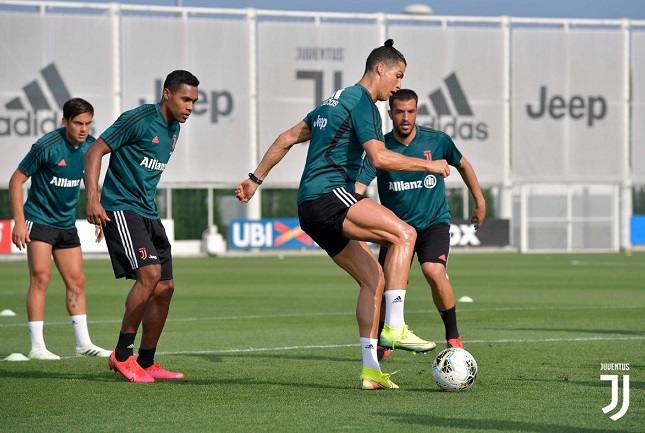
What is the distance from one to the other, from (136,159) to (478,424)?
3667 millimetres

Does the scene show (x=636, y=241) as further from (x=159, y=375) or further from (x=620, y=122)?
(x=159, y=375)

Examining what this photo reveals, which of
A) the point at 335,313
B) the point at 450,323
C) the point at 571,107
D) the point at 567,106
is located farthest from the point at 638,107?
the point at 450,323

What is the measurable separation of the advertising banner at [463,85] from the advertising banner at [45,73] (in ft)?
37.3

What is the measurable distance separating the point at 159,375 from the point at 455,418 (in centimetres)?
299

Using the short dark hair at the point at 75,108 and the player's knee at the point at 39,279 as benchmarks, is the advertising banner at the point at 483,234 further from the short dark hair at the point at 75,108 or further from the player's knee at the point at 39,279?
the short dark hair at the point at 75,108

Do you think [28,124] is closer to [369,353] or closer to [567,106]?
[567,106]

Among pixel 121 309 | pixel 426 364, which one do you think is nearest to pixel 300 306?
pixel 121 309

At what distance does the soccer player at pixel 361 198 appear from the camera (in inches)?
309

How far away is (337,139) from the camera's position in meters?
8.02

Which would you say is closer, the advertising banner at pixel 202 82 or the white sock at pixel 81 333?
the white sock at pixel 81 333

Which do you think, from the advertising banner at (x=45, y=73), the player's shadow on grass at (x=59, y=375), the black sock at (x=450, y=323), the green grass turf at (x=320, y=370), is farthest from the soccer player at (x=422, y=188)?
the advertising banner at (x=45, y=73)

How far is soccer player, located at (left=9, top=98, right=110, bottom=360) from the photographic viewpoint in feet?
33.8

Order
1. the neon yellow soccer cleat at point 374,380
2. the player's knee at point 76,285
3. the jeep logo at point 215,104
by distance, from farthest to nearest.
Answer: the jeep logo at point 215,104 → the player's knee at point 76,285 → the neon yellow soccer cleat at point 374,380

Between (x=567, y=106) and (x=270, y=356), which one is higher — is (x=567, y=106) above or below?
above
